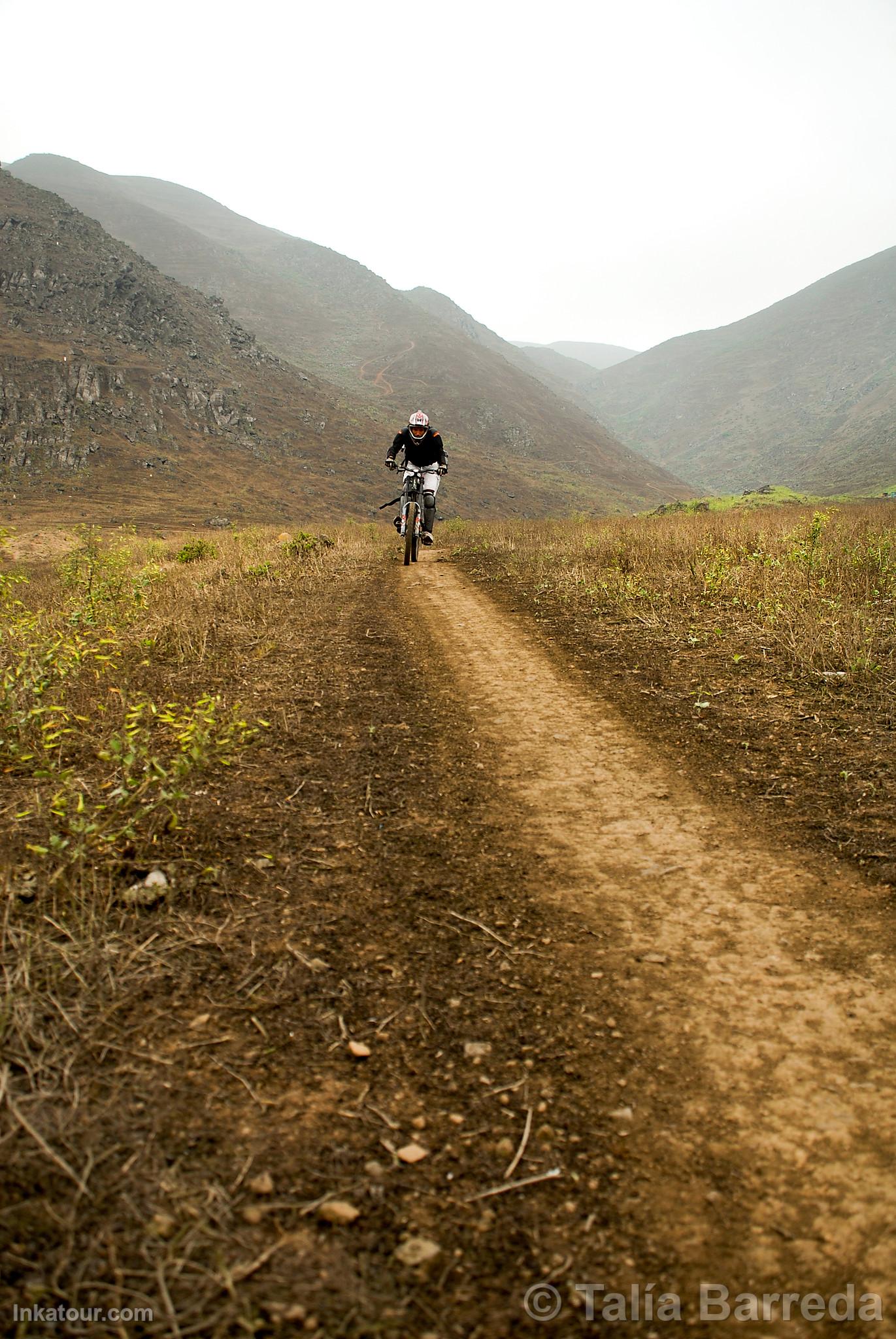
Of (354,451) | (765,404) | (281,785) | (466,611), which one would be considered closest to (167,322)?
(354,451)

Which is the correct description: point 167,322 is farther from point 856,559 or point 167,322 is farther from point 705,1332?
point 705,1332

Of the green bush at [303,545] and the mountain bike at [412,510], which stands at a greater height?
the mountain bike at [412,510]

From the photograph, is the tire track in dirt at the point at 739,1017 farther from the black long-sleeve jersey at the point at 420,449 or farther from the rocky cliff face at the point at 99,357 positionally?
the rocky cliff face at the point at 99,357

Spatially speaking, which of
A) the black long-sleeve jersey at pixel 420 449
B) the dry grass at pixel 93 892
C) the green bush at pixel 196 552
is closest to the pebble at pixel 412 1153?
the dry grass at pixel 93 892

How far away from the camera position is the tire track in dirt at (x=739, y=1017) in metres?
1.68

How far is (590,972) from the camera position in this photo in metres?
2.60

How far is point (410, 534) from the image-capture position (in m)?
13.6

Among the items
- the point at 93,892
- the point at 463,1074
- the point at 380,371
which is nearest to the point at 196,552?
the point at 93,892

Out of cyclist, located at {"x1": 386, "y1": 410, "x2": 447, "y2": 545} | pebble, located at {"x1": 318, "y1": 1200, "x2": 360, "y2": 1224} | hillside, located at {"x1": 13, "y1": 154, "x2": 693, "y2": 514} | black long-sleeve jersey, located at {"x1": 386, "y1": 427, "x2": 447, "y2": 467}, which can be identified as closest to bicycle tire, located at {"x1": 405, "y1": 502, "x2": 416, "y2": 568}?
cyclist, located at {"x1": 386, "y1": 410, "x2": 447, "y2": 545}

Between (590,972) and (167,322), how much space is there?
2910 inches

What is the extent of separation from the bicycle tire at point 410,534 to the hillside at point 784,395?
6909 cm

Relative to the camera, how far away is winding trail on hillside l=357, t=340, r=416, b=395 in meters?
94.2

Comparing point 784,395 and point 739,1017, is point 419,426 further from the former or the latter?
point 784,395

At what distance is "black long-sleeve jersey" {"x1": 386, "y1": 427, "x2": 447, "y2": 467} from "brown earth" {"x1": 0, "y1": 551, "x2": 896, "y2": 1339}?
965 cm
